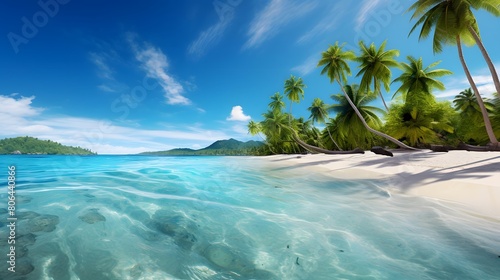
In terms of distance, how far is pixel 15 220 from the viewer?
4.05 metres

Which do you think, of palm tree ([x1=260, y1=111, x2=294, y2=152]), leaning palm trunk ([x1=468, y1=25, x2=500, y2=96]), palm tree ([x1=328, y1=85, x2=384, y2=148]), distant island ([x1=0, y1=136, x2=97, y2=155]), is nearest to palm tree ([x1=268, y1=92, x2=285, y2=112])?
palm tree ([x1=260, y1=111, x2=294, y2=152])

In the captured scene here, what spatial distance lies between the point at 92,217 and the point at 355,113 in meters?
29.3

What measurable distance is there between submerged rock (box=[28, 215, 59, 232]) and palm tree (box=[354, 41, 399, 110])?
26.2 m

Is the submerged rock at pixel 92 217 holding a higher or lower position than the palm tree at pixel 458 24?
lower

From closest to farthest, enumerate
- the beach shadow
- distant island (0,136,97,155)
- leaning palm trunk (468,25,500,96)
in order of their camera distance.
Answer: the beach shadow
leaning palm trunk (468,25,500,96)
distant island (0,136,97,155)

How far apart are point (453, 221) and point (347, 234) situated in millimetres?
2127

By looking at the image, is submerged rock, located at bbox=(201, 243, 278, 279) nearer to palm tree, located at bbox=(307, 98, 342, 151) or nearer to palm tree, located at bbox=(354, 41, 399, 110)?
palm tree, located at bbox=(354, 41, 399, 110)

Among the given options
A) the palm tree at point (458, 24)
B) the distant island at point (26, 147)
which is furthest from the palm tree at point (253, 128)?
the distant island at point (26, 147)

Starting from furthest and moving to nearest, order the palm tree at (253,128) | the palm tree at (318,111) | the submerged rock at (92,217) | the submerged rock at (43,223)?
the palm tree at (253,128) < the palm tree at (318,111) < the submerged rock at (92,217) < the submerged rock at (43,223)

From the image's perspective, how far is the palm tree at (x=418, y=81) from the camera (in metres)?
24.0

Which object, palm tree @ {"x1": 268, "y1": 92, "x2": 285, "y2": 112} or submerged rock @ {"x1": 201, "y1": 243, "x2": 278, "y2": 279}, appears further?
palm tree @ {"x1": 268, "y1": 92, "x2": 285, "y2": 112}

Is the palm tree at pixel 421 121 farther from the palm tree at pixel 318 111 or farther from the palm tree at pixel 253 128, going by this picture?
the palm tree at pixel 253 128

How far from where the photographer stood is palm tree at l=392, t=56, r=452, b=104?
24.0 meters

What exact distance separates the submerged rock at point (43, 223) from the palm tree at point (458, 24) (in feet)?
70.6
